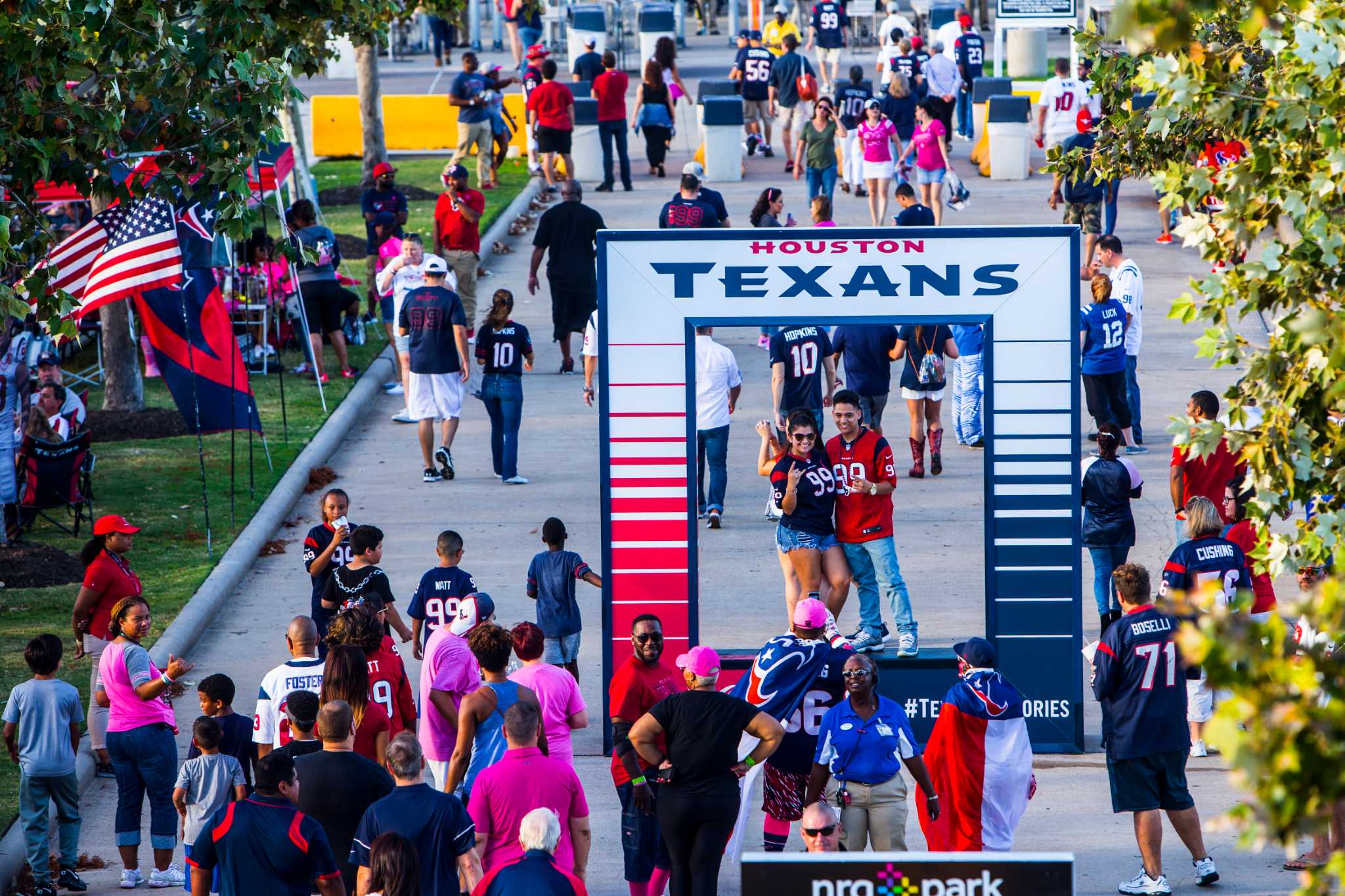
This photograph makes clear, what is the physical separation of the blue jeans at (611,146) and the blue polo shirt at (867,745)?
19.9 m

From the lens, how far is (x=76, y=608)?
10750 mm

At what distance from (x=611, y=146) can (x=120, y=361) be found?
1148 centimetres

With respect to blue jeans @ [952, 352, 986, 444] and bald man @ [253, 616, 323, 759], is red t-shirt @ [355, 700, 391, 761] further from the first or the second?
blue jeans @ [952, 352, 986, 444]

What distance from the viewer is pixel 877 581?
39.4ft

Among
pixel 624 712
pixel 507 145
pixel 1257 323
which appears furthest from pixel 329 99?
pixel 624 712

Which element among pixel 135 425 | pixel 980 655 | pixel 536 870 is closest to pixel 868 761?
pixel 980 655

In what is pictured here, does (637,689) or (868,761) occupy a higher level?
(637,689)

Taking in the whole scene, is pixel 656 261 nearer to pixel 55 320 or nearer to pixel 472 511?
pixel 55 320

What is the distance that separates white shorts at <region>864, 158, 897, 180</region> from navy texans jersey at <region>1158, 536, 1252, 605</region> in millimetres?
14403

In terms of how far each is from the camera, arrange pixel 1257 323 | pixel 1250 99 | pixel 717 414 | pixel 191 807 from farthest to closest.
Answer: pixel 1257 323 < pixel 717 414 < pixel 191 807 < pixel 1250 99

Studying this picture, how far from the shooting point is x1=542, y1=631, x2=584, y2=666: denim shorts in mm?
11227

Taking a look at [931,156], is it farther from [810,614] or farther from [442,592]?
[810,614]

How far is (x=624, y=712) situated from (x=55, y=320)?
3535 millimetres

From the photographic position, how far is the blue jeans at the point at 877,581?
11672 millimetres
